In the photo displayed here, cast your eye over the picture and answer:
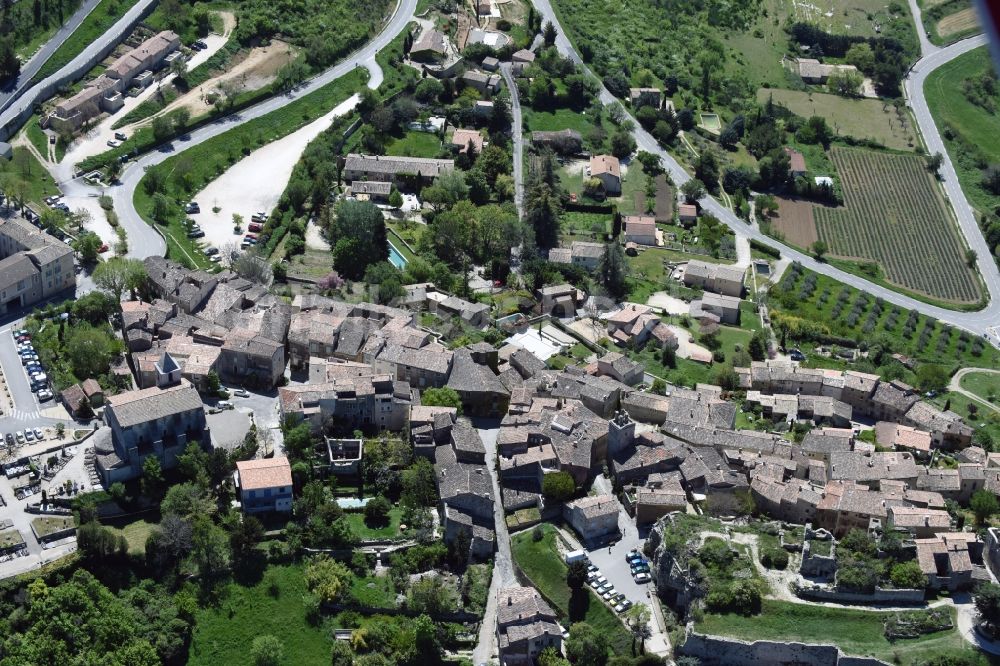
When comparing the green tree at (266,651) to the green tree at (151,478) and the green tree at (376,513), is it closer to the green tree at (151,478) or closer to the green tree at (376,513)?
the green tree at (376,513)

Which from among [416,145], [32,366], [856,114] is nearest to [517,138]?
[416,145]

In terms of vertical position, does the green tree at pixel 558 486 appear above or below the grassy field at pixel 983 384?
above

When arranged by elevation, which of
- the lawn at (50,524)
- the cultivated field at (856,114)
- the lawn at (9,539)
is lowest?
the cultivated field at (856,114)

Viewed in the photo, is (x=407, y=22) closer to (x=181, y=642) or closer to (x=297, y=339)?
(x=297, y=339)

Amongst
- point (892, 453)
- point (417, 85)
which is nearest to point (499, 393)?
point (892, 453)

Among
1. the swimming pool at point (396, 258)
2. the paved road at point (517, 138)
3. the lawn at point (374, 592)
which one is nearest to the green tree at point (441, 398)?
the lawn at point (374, 592)
